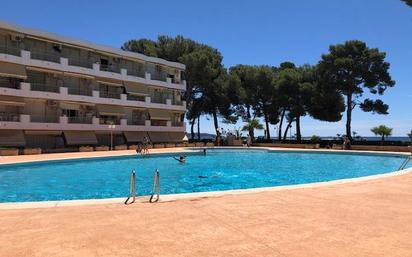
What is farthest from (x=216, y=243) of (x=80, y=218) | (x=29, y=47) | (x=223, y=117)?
(x=223, y=117)

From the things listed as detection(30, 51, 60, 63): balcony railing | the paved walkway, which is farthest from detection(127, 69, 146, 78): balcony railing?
the paved walkway

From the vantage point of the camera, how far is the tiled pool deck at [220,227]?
5301 mm

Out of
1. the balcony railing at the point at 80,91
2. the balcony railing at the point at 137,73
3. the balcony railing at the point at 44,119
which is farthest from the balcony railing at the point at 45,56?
the balcony railing at the point at 137,73

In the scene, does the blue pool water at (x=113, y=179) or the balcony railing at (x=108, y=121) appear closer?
the blue pool water at (x=113, y=179)

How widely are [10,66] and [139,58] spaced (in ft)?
54.7

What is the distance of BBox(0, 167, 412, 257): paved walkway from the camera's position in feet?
17.3

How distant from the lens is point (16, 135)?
3500 cm

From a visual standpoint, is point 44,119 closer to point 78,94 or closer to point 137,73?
point 78,94

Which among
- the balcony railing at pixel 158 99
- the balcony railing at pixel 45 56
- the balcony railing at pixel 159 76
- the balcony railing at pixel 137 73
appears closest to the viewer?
the balcony railing at pixel 45 56

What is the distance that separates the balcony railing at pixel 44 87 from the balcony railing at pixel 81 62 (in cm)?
305

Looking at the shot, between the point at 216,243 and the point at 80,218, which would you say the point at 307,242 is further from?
the point at 80,218

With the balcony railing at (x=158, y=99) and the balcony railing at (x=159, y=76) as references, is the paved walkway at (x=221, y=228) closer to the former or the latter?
the balcony railing at (x=158, y=99)

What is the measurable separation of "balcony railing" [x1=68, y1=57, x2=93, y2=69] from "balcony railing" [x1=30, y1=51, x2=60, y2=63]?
63.6 inches

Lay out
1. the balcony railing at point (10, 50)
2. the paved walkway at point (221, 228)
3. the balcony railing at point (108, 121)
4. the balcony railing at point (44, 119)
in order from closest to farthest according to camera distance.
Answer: the paved walkway at point (221, 228)
the balcony railing at point (10, 50)
the balcony railing at point (44, 119)
the balcony railing at point (108, 121)
